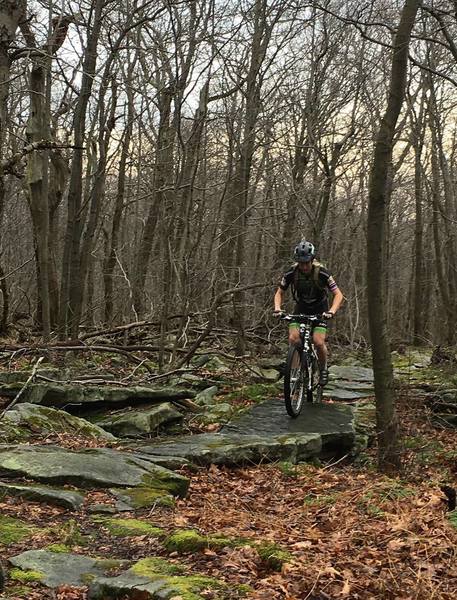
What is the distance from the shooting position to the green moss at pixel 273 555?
370 cm

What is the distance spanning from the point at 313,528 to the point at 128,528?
132 cm

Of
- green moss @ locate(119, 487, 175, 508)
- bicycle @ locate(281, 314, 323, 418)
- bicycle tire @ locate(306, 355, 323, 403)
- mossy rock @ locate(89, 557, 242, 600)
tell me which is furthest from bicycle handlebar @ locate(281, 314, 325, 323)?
mossy rock @ locate(89, 557, 242, 600)

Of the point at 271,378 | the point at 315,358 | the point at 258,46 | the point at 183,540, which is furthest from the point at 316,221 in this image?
the point at 183,540

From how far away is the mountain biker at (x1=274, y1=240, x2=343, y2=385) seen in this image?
328 inches

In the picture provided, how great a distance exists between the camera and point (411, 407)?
8422 millimetres

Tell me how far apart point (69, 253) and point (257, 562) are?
36.9 feet

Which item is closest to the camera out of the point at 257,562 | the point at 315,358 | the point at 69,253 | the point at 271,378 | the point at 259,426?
the point at 257,562

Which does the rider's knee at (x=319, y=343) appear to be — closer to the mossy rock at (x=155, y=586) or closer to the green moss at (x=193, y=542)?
the green moss at (x=193, y=542)

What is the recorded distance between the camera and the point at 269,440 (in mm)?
7219

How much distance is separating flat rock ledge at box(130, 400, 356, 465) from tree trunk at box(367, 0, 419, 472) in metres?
1.05

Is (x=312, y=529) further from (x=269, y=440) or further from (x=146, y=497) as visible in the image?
(x=269, y=440)

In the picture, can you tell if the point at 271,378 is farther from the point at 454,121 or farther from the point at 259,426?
the point at 454,121

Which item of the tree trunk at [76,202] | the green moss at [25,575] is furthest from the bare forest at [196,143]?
the green moss at [25,575]

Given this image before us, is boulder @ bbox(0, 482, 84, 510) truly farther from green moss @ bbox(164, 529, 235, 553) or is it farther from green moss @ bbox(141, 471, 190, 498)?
green moss @ bbox(164, 529, 235, 553)
